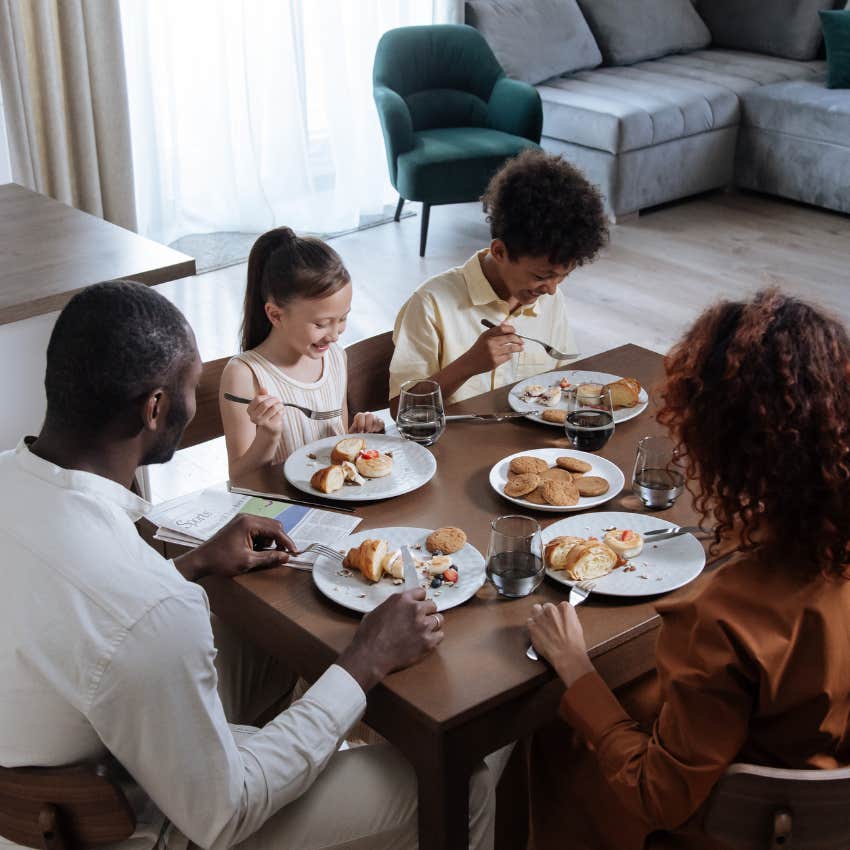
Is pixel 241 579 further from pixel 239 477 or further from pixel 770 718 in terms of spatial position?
pixel 770 718

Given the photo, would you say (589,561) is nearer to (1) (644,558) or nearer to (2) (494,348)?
(1) (644,558)

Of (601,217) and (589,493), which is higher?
(601,217)

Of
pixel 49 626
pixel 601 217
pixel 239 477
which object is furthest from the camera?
pixel 601 217

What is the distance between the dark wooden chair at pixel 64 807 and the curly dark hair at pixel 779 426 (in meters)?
0.74

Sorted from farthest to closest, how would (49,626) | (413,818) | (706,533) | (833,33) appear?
1. (833,33)
2. (706,533)
3. (413,818)
4. (49,626)

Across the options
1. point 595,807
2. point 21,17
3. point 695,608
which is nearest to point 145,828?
point 595,807

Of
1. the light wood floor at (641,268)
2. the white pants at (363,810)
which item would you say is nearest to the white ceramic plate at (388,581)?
the white pants at (363,810)

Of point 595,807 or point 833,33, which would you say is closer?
point 595,807

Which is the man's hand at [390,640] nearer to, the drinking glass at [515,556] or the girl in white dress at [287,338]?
the drinking glass at [515,556]

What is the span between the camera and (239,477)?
6.19 ft

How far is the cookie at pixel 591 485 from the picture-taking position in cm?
Answer: 177

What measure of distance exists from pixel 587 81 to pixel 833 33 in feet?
3.91

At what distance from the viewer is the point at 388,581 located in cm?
156

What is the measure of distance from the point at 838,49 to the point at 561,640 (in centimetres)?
490
